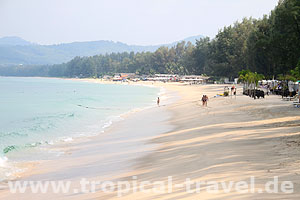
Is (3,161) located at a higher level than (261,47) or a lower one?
lower

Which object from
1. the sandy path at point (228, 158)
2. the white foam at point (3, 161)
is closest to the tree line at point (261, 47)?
the sandy path at point (228, 158)

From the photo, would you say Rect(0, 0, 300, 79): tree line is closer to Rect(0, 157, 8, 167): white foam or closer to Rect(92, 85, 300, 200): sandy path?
Rect(92, 85, 300, 200): sandy path

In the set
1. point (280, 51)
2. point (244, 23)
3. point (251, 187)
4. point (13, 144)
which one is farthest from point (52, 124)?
point (244, 23)

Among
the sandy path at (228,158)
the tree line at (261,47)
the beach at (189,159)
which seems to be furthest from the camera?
the tree line at (261,47)

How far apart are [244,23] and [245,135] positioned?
298 feet

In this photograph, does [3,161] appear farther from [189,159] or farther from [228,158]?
[228,158]

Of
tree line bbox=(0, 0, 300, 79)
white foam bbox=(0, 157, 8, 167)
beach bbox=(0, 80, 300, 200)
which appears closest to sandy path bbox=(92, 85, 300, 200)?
beach bbox=(0, 80, 300, 200)

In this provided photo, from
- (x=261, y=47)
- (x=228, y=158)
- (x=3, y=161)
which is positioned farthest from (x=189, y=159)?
(x=261, y=47)

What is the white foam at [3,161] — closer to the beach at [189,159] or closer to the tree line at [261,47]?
the beach at [189,159]

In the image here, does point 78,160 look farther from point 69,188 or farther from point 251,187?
point 251,187

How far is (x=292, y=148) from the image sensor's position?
38.0 feet

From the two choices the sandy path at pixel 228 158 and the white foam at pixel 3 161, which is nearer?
the sandy path at pixel 228 158

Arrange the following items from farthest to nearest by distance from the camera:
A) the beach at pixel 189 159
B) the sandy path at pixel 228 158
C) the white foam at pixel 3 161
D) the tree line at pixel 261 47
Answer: the tree line at pixel 261 47 < the white foam at pixel 3 161 < the beach at pixel 189 159 < the sandy path at pixel 228 158

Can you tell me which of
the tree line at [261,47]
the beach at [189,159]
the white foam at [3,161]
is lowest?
the white foam at [3,161]
